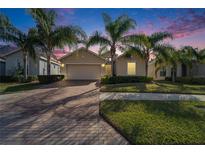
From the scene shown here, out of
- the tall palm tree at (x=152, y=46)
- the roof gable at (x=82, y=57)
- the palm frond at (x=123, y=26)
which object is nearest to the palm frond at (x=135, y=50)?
the tall palm tree at (x=152, y=46)

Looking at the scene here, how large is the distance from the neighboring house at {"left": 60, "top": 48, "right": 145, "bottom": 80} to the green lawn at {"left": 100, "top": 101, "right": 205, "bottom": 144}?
12.6 metres

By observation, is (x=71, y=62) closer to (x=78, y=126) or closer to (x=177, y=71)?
(x=177, y=71)

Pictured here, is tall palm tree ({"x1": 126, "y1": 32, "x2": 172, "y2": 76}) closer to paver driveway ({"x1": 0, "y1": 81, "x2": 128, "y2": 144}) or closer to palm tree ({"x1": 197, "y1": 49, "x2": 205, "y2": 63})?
palm tree ({"x1": 197, "y1": 49, "x2": 205, "y2": 63})

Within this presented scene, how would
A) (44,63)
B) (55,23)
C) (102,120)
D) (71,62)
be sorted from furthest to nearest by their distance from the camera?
(44,63), (71,62), (55,23), (102,120)

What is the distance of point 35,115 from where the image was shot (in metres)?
6.43

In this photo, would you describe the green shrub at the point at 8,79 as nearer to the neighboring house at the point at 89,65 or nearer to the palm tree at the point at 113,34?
the neighboring house at the point at 89,65

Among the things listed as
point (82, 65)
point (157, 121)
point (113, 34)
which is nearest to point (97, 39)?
point (113, 34)

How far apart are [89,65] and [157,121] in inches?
612

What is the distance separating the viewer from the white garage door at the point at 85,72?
20906 mm

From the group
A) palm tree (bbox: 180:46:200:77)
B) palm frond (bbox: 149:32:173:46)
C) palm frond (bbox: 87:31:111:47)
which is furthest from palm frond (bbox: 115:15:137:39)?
palm tree (bbox: 180:46:200:77)

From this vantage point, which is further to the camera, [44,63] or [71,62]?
[44,63]
